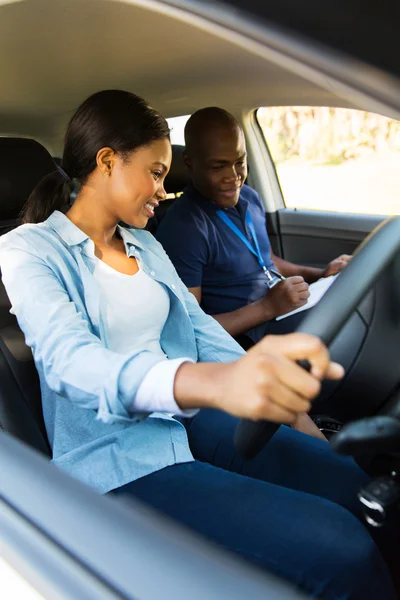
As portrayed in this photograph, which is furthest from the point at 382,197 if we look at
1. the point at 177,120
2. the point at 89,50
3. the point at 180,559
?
the point at 180,559

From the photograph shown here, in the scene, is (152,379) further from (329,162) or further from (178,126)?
(329,162)

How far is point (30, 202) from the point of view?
1.51 metres

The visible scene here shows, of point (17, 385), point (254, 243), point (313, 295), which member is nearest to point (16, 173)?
point (17, 385)

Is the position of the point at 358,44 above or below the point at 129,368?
above

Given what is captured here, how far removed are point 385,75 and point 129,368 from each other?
51cm

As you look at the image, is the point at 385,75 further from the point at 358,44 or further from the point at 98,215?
the point at 98,215

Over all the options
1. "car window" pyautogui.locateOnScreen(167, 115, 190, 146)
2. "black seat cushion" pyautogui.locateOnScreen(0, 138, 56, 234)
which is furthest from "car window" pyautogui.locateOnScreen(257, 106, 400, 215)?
"black seat cushion" pyautogui.locateOnScreen(0, 138, 56, 234)

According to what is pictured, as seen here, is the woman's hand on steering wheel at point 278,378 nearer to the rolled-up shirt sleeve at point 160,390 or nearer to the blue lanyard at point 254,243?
the rolled-up shirt sleeve at point 160,390

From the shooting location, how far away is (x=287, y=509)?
1.10m

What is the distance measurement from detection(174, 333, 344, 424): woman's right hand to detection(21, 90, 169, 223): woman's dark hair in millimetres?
769

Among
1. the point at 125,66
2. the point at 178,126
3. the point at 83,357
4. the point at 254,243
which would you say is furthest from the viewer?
the point at 178,126

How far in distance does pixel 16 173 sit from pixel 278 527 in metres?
1.33

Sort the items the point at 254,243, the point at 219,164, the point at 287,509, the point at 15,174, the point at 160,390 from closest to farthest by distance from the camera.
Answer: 1. the point at 160,390
2. the point at 287,509
3. the point at 15,174
4. the point at 219,164
5. the point at 254,243

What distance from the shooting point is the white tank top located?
1309 millimetres
